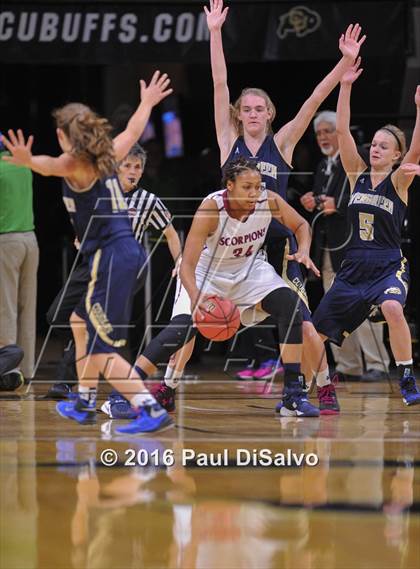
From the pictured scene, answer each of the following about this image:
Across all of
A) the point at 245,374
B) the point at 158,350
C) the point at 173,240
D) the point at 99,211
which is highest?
the point at 99,211

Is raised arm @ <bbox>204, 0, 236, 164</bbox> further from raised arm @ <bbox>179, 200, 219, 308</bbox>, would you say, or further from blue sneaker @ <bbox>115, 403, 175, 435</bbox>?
blue sneaker @ <bbox>115, 403, 175, 435</bbox>

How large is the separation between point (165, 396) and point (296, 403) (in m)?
0.87

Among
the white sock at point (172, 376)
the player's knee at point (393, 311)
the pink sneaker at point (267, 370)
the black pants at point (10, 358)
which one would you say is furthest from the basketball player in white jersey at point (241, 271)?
the pink sneaker at point (267, 370)

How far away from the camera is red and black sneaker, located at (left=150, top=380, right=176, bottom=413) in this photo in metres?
7.74

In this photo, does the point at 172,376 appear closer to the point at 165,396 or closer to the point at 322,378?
the point at 165,396

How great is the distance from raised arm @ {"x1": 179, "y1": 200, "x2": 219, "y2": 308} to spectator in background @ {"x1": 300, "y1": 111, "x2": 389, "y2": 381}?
2.71 m

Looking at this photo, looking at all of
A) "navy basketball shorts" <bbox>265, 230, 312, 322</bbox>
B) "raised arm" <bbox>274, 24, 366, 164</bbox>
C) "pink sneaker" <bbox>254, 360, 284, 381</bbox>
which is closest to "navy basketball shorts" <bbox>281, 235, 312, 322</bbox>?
"navy basketball shorts" <bbox>265, 230, 312, 322</bbox>

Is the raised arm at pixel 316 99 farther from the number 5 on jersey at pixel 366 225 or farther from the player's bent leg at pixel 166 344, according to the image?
the player's bent leg at pixel 166 344

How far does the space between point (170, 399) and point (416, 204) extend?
393 centimetres

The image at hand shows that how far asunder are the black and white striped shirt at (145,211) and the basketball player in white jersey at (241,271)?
39 cm

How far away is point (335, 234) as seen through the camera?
998 cm

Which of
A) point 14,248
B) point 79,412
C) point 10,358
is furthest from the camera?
point 14,248

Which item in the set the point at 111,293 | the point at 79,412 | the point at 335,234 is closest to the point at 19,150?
the point at 111,293

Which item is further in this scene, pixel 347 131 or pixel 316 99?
pixel 347 131
